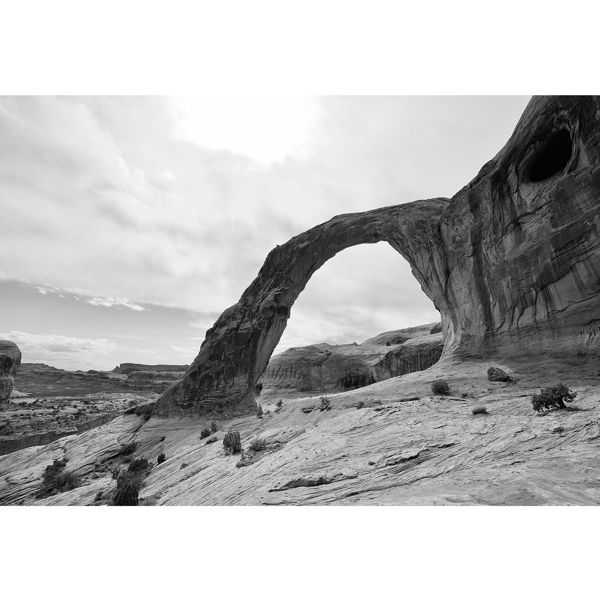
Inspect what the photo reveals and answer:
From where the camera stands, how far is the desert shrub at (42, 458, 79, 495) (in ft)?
55.2

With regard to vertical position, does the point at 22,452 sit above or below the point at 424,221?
below

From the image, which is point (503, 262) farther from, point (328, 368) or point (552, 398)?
point (328, 368)

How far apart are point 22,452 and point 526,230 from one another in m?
41.3

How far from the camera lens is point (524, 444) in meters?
8.00

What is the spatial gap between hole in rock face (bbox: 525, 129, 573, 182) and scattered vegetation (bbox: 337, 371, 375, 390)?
4286cm

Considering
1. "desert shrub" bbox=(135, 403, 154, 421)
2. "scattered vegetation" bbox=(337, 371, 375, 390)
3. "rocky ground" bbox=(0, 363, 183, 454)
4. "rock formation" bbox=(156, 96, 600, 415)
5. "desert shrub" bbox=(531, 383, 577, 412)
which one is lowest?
"rocky ground" bbox=(0, 363, 183, 454)

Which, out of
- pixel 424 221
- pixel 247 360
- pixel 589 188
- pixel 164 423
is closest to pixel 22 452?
pixel 164 423

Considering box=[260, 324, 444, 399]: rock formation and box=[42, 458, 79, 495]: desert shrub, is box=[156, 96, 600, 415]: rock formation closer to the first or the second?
box=[42, 458, 79, 495]: desert shrub

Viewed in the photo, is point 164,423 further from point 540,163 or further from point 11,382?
point 11,382

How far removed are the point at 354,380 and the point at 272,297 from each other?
31110 mm

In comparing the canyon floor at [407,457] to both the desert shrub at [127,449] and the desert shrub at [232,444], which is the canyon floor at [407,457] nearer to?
the desert shrub at [232,444]

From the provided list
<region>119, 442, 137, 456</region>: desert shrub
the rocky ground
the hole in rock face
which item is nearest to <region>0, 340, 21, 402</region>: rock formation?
the rocky ground

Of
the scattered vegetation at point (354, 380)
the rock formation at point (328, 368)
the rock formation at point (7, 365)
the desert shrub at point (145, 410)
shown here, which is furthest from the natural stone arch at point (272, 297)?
the rock formation at point (7, 365)

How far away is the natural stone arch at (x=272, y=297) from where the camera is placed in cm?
2919
